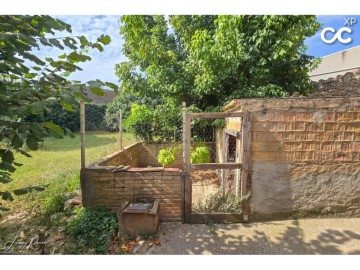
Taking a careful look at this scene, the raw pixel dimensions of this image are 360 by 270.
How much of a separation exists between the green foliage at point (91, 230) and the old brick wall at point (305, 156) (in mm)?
2540

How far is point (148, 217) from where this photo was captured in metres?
3.82

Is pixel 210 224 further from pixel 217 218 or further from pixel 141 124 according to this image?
pixel 141 124

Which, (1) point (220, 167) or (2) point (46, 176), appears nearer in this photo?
(1) point (220, 167)

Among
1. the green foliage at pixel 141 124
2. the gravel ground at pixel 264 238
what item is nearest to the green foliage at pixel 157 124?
the green foliage at pixel 141 124

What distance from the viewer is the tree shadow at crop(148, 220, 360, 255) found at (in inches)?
134

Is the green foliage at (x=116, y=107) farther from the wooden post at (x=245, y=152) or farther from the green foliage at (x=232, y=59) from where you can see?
the wooden post at (x=245, y=152)

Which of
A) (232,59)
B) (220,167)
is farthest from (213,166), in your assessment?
(232,59)

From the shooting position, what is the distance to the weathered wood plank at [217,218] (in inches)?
167

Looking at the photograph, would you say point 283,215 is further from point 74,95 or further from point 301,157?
point 74,95

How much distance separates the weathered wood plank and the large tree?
3506 mm

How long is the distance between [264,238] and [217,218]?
863mm

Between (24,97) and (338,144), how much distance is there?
4683mm

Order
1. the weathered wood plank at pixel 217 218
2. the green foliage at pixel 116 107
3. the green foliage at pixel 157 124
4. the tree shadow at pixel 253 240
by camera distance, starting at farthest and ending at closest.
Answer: the green foliage at pixel 116 107 < the green foliage at pixel 157 124 < the weathered wood plank at pixel 217 218 < the tree shadow at pixel 253 240

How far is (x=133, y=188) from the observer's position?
14.1ft
